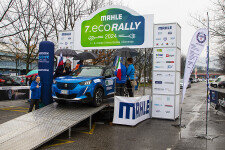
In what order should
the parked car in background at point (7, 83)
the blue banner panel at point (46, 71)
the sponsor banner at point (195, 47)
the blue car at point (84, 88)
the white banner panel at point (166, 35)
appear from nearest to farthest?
the sponsor banner at point (195, 47) → the blue car at point (84, 88) → the white banner panel at point (166, 35) → the blue banner panel at point (46, 71) → the parked car in background at point (7, 83)

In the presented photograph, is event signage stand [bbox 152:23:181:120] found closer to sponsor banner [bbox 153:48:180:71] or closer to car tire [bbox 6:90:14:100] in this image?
sponsor banner [bbox 153:48:180:71]

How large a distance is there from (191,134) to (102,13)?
7159mm

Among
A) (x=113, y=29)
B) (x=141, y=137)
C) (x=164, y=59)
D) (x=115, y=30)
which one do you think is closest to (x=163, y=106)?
(x=164, y=59)

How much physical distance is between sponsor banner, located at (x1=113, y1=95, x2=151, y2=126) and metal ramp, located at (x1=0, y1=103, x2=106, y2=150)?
2.93ft

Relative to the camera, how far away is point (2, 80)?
762 inches

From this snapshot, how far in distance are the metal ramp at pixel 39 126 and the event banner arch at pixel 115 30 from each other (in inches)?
151

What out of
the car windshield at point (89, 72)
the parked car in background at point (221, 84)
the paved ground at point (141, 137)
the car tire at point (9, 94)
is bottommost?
the parked car in background at point (221, 84)

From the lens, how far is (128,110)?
8.03 meters

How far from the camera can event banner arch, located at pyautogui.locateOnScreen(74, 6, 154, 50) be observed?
984 cm

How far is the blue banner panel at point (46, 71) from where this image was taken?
944 cm

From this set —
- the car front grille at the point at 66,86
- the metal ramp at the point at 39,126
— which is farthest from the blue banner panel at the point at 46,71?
the car front grille at the point at 66,86

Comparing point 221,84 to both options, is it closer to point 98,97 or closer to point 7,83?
point 7,83

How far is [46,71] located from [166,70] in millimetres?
5493

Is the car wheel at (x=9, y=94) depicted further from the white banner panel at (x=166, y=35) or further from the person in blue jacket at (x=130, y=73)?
the white banner panel at (x=166, y=35)
